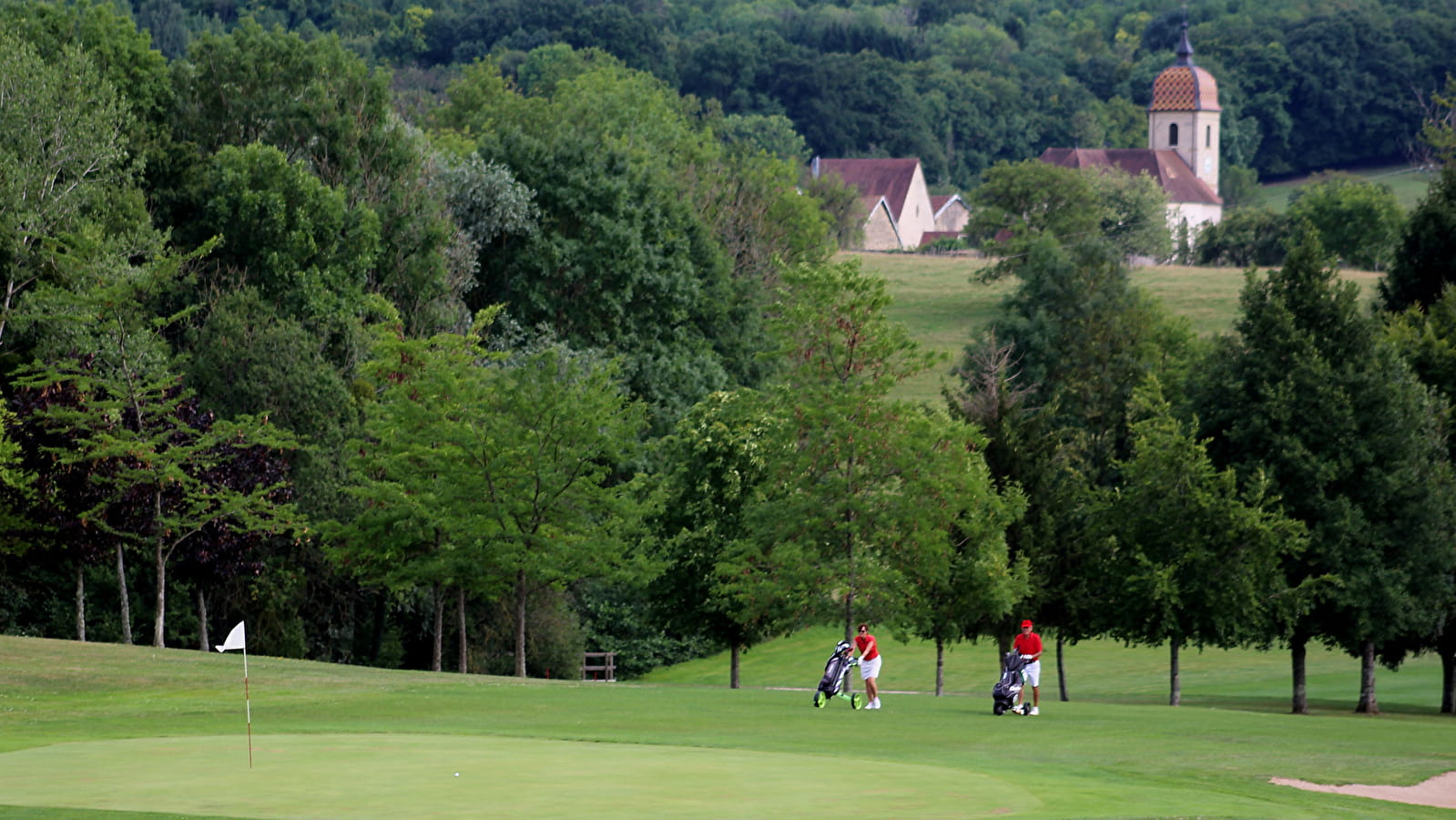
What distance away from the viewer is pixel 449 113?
96375mm

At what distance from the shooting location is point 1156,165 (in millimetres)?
170125

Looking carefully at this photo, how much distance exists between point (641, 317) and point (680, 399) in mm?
5166

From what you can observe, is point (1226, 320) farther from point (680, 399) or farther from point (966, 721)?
point (966, 721)

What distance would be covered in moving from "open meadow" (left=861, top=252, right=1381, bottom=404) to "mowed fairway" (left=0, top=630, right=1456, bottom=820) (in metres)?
57.5

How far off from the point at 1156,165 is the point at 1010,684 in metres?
148

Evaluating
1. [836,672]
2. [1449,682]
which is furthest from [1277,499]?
[836,672]

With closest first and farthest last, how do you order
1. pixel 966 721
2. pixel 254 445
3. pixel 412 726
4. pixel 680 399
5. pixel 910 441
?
pixel 412 726
pixel 966 721
pixel 910 441
pixel 254 445
pixel 680 399

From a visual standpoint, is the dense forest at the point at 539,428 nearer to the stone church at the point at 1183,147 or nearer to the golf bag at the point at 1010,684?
the golf bag at the point at 1010,684

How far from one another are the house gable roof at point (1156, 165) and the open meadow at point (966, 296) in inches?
1869

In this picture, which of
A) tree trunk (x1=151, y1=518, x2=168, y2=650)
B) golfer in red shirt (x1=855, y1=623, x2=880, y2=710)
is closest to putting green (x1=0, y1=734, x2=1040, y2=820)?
golfer in red shirt (x1=855, y1=623, x2=880, y2=710)

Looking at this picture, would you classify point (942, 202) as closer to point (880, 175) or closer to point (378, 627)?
point (880, 175)

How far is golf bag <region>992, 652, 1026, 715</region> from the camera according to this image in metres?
29.9

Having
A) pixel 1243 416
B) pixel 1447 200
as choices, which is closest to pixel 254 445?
pixel 1243 416

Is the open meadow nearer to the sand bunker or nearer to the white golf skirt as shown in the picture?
the white golf skirt
